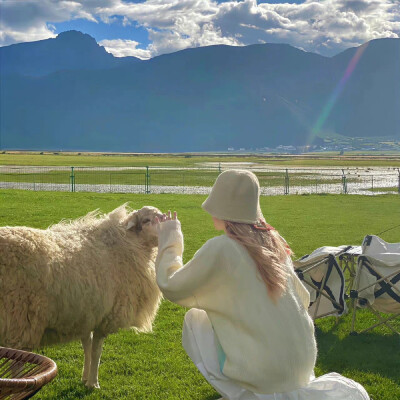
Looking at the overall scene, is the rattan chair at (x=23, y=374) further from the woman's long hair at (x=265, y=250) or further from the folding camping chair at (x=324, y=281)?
the folding camping chair at (x=324, y=281)

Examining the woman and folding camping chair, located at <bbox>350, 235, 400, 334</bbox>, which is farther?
folding camping chair, located at <bbox>350, 235, 400, 334</bbox>

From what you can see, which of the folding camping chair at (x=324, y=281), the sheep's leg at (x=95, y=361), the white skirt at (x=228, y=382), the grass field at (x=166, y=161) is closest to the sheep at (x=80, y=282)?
the sheep's leg at (x=95, y=361)

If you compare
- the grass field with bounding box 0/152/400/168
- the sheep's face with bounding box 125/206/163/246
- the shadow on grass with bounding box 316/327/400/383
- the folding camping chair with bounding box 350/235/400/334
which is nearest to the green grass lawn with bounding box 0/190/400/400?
the shadow on grass with bounding box 316/327/400/383

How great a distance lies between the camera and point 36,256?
4430 millimetres

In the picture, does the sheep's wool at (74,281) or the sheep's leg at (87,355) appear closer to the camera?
the sheep's wool at (74,281)

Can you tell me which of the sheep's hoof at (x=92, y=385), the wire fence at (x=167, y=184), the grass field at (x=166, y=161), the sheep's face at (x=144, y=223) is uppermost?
the grass field at (x=166, y=161)

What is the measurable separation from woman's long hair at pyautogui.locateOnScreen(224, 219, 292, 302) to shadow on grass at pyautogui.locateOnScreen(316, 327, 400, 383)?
284cm

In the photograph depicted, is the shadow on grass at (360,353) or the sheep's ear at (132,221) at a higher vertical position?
the sheep's ear at (132,221)

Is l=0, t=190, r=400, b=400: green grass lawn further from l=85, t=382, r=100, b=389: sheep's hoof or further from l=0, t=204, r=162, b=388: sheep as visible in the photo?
l=0, t=204, r=162, b=388: sheep

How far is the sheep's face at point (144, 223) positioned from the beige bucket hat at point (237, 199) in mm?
2350

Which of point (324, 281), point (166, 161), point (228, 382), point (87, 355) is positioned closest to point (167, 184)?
point (324, 281)

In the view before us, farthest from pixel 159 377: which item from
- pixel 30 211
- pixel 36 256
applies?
pixel 30 211

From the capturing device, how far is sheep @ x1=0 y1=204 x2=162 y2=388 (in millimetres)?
4273

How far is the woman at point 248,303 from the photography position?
295cm
